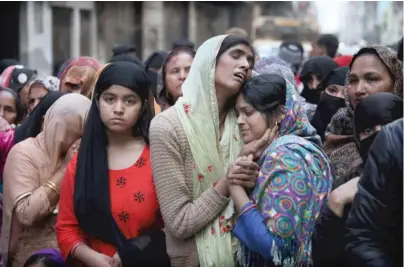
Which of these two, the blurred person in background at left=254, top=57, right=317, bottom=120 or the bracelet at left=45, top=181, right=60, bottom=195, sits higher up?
the blurred person in background at left=254, top=57, right=317, bottom=120

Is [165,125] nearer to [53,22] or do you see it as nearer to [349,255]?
[349,255]

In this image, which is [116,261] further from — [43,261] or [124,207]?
[43,261]

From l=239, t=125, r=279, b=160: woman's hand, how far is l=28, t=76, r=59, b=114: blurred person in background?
2953 mm

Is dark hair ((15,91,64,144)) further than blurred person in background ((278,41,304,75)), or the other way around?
blurred person in background ((278,41,304,75))

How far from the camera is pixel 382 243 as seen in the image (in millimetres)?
2191

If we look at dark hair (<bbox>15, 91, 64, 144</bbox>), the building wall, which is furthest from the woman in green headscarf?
the building wall

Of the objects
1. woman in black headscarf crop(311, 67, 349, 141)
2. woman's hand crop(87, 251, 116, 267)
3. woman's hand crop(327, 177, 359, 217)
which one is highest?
woman in black headscarf crop(311, 67, 349, 141)

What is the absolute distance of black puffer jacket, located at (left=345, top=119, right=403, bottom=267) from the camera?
2.13m

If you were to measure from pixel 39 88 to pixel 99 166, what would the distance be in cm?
249

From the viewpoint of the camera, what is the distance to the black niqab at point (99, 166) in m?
3.21

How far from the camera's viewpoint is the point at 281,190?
269cm

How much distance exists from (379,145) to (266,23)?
86.7ft

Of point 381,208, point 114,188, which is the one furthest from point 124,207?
point 381,208

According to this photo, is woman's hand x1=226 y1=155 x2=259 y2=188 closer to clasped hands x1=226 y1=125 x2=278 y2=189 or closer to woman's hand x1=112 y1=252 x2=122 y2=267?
clasped hands x1=226 y1=125 x2=278 y2=189
